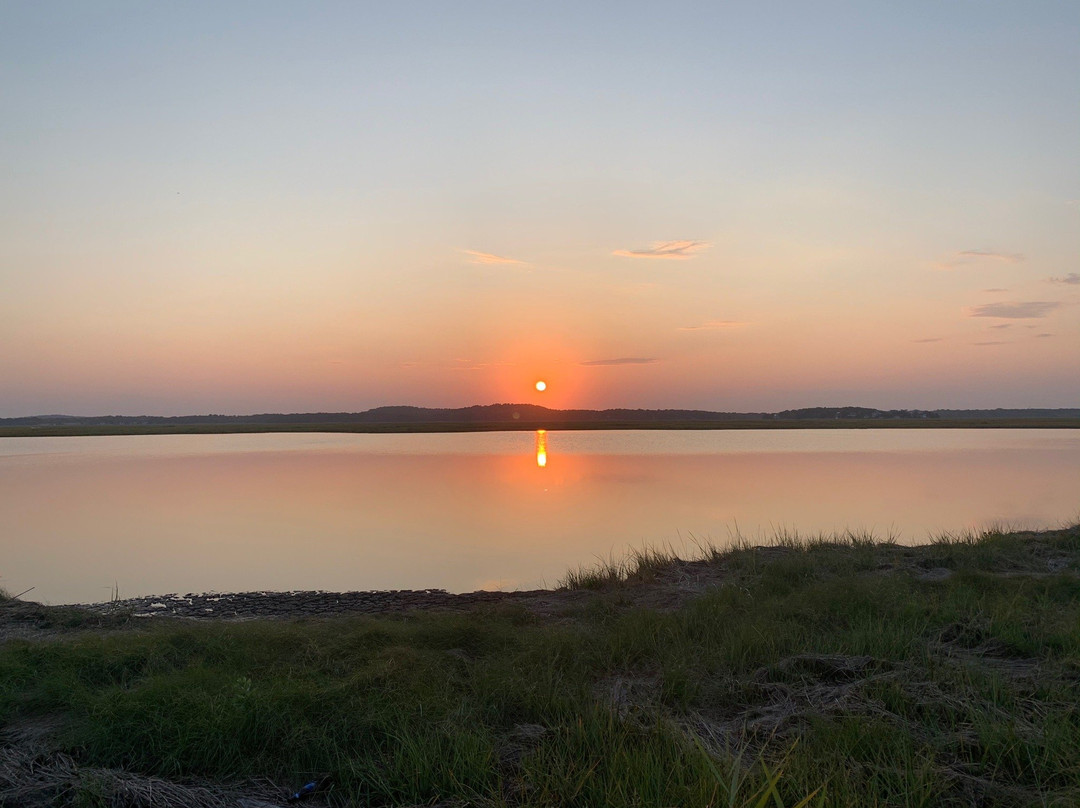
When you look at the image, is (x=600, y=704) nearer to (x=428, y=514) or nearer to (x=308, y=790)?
(x=308, y=790)

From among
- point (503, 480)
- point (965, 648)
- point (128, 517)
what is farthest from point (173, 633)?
point (503, 480)

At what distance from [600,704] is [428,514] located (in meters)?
16.6

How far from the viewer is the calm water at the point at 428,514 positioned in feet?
45.8

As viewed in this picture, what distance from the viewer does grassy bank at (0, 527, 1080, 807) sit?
384 cm

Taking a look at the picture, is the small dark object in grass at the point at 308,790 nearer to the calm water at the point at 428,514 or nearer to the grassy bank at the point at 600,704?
the grassy bank at the point at 600,704

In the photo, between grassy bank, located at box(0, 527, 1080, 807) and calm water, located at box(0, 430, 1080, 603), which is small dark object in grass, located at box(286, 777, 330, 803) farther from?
calm water, located at box(0, 430, 1080, 603)

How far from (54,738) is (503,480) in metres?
26.8

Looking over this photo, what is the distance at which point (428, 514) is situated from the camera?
20.9m

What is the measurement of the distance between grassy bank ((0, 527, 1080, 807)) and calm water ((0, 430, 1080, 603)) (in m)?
6.17

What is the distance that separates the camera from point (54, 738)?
15.0 feet

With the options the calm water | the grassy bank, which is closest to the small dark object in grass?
the grassy bank

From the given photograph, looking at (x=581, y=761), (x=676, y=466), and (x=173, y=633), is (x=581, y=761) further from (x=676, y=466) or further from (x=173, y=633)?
(x=676, y=466)

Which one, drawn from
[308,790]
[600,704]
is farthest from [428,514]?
[308,790]

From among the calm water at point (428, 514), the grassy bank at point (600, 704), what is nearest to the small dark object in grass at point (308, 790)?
the grassy bank at point (600, 704)
